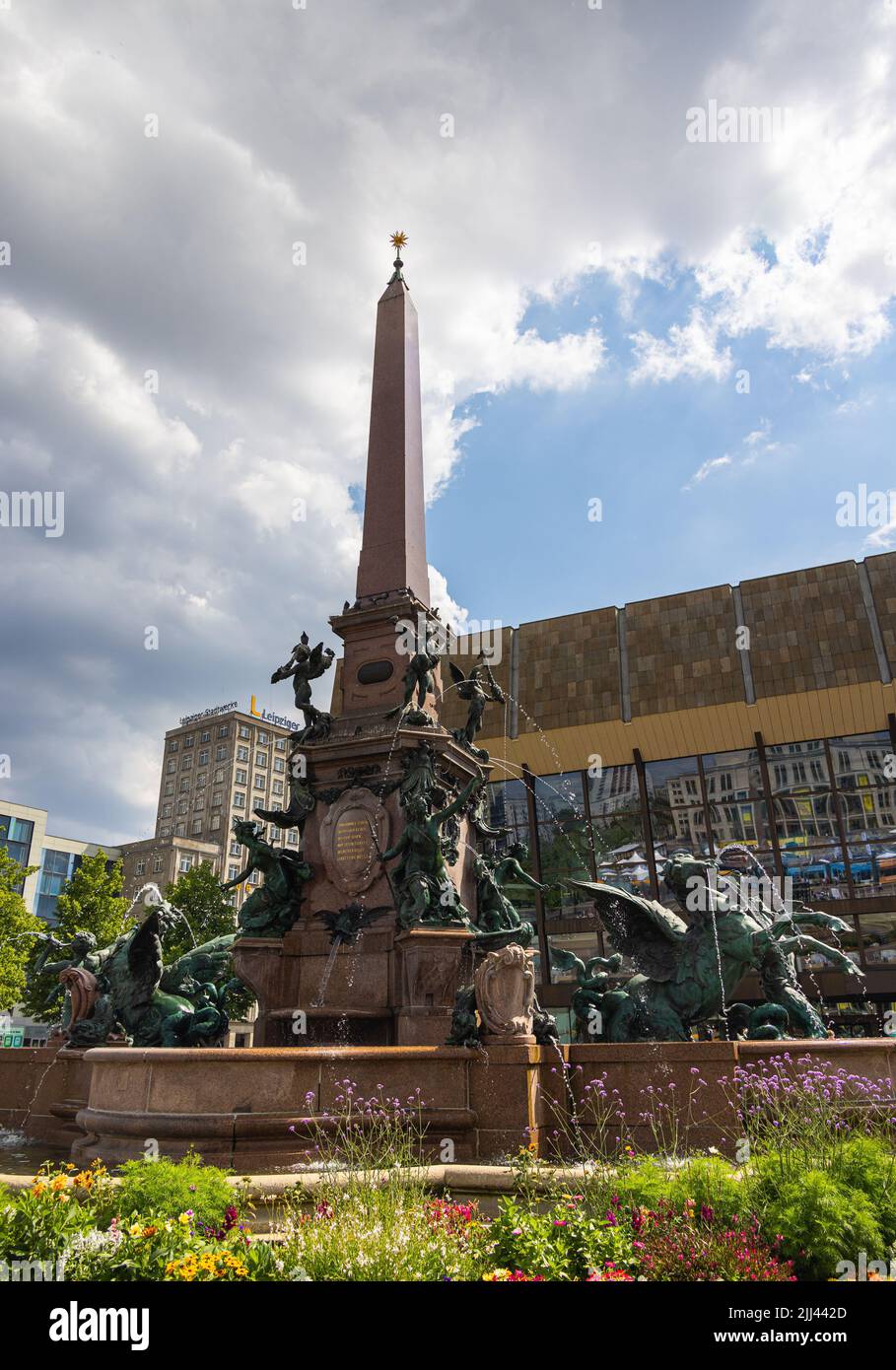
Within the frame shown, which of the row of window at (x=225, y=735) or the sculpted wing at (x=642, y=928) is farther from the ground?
the row of window at (x=225, y=735)

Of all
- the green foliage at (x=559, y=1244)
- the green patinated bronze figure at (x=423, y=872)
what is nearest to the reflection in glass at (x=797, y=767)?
the green patinated bronze figure at (x=423, y=872)

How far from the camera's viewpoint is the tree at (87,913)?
32.8 metres

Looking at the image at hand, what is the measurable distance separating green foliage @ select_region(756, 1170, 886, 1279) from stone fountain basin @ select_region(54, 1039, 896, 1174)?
3162mm

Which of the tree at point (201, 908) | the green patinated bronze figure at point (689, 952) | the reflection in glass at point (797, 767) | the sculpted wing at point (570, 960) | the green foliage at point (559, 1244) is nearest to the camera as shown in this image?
the green foliage at point (559, 1244)

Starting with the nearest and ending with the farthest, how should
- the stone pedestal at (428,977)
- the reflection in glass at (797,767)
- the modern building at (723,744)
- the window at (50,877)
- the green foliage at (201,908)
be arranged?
1. the stone pedestal at (428,977)
2. the green foliage at (201,908)
3. the modern building at (723,744)
4. the reflection in glass at (797,767)
5. the window at (50,877)

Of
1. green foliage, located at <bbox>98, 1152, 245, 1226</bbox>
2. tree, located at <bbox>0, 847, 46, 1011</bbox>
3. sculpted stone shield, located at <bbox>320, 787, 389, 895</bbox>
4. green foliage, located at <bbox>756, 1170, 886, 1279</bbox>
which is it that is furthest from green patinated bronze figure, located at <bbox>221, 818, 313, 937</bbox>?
tree, located at <bbox>0, 847, 46, 1011</bbox>

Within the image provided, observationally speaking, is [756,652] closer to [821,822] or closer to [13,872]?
[821,822]

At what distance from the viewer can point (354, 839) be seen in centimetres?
1309

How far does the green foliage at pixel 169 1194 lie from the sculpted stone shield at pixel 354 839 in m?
7.12

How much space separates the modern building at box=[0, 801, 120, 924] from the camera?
74625mm

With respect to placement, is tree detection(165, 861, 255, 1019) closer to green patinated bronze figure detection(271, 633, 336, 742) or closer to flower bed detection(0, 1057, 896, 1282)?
green patinated bronze figure detection(271, 633, 336, 742)

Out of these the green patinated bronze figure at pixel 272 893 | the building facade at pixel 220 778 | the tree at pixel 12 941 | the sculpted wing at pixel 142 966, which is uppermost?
the building facade at pixel 220 778

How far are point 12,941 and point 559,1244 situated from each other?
32.1m

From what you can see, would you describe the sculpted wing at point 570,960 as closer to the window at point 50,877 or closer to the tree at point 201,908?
the tree at point 201,908
